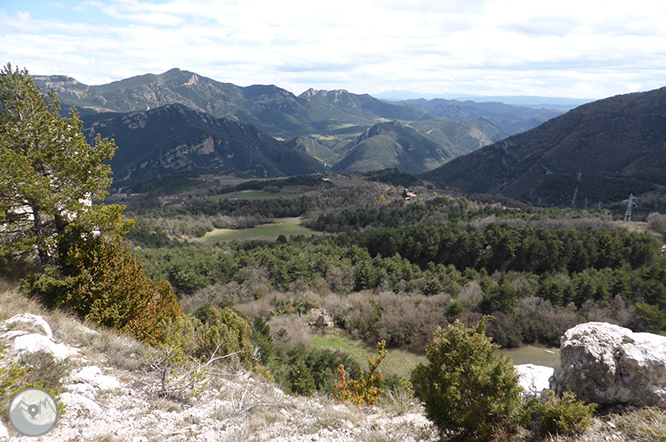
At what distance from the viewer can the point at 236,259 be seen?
47.0m

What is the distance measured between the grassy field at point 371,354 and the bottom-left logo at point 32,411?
22.8 metres

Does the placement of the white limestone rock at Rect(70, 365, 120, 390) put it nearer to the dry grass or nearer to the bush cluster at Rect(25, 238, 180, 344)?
the dry grass

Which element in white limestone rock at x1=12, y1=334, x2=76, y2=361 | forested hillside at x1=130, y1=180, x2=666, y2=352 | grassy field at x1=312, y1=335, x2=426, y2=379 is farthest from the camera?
forested hillside at x1=130, y1=180, x2=666, y2=352

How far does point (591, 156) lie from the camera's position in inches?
6791

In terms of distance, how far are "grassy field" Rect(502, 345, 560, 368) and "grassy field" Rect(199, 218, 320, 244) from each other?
50636 mm

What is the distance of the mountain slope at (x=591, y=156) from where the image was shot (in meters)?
141

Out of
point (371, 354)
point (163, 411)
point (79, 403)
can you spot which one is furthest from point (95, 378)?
point (371, 354)

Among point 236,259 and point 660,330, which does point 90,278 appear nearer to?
point 236,259

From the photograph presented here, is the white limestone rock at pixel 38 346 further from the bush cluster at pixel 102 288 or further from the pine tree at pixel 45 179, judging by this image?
the pine tree at pixel 45 179

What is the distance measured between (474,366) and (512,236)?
159ft

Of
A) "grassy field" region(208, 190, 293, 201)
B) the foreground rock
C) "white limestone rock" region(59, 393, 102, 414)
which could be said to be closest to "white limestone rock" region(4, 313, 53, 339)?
"white limestone rock" region(59, 393, 102, 414)

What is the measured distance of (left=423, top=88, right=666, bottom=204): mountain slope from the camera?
461ft

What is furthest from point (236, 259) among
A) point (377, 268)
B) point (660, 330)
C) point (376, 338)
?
point (660, 330)

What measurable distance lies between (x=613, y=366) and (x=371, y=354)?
22.7 meters
